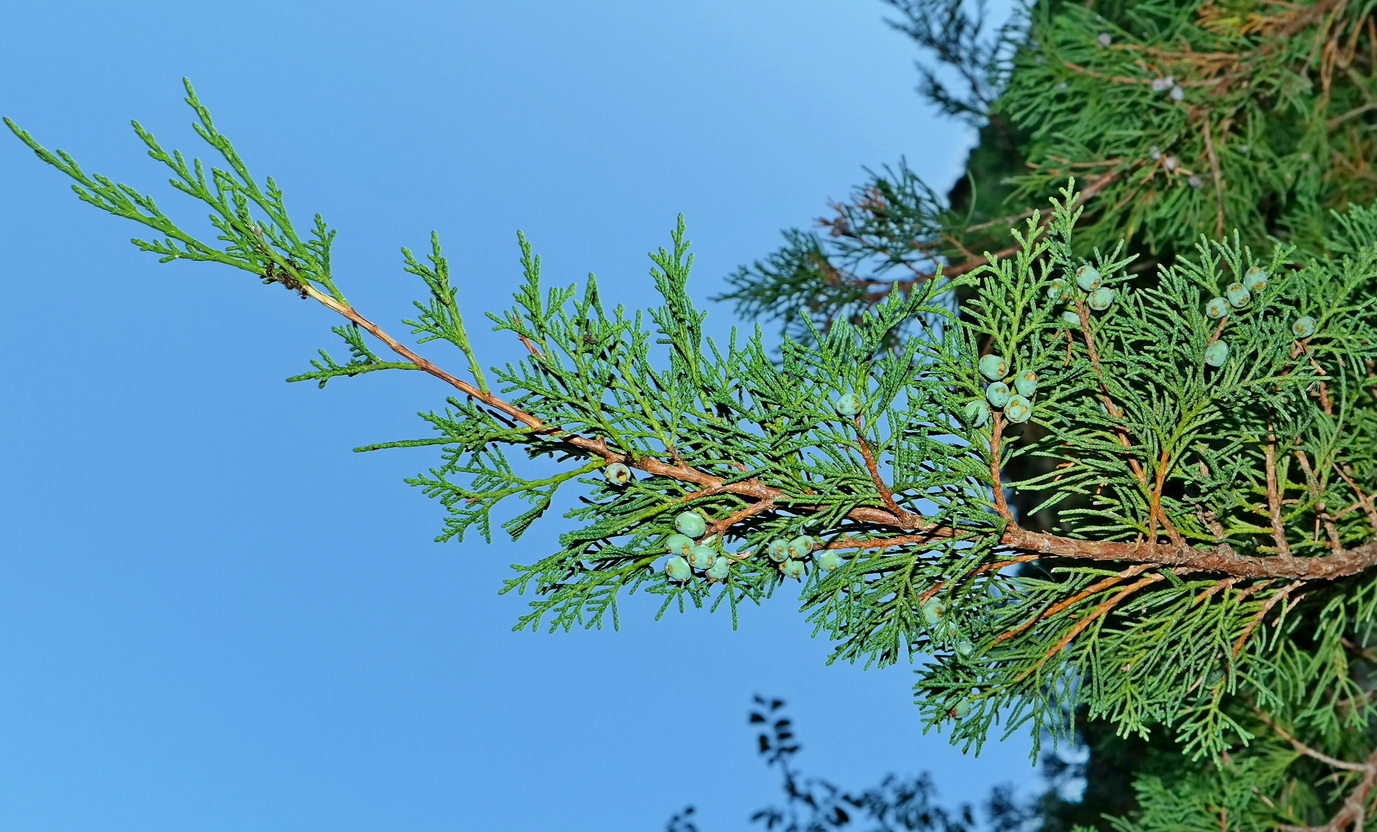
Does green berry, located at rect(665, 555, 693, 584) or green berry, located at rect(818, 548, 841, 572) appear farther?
green berry, located at rect(818, 548, 841, 572)

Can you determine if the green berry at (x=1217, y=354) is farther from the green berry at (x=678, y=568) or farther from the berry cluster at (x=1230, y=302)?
the green berry at (x=678, y=568)

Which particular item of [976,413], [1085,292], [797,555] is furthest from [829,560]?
[1085,292]

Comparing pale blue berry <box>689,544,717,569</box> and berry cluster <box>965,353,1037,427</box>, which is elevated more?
berry cluster <box>965,353,1037,427</box>

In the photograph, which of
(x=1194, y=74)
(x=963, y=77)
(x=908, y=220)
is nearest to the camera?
(x=1194, y=74)

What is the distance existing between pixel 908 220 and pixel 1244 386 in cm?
225

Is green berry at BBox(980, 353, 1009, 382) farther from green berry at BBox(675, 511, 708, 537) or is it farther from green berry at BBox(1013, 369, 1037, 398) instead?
green berry at BBox(675, 511, 708, 537)

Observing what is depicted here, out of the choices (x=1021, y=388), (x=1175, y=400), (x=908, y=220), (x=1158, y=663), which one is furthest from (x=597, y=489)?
(x=908, y=220)

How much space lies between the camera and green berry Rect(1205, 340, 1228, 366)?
6.10 ft

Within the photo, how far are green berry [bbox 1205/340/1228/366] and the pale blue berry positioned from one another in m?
1.03

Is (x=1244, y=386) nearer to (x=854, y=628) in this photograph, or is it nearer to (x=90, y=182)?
(x=854, y=628)

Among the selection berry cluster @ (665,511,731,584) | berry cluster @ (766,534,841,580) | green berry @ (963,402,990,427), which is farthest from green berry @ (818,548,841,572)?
green berry @ (963,402,990,427)

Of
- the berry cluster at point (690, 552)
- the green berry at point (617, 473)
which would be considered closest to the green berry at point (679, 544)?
the berry cluster at point (690, 552)

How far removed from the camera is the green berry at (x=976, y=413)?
5.89ft

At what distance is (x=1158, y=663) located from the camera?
2289 millimetres
